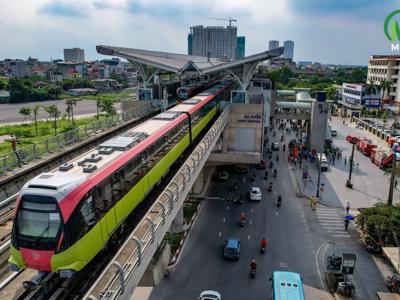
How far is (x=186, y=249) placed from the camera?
22.9 meters

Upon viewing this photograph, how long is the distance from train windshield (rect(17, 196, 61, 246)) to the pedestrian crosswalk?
67.0 feet

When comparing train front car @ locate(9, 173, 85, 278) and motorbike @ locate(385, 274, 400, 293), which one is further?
motorbike @ locate(385, 274, 400, 293)

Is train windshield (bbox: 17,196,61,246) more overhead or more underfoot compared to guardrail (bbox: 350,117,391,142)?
more overhead

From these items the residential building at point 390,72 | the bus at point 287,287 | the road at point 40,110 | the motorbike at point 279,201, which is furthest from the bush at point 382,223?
the residential building at point 390,72

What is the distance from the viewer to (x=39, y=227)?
1017 centimetres

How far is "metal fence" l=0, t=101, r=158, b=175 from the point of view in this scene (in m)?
17.9

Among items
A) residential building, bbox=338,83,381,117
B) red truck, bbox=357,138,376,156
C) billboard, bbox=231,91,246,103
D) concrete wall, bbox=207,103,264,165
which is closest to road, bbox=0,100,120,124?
billboard, bbox=231,91,246,103

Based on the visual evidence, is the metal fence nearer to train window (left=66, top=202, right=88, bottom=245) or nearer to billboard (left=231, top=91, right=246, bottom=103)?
train window (left=66, top=202, right=88, bottom=245)

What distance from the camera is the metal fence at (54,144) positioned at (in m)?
17.9

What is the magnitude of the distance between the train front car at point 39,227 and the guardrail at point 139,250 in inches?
70.4

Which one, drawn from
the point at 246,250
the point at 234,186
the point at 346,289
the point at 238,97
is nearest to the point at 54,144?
the point at 246,250

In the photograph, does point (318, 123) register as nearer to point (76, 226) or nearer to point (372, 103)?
point (372, 103)

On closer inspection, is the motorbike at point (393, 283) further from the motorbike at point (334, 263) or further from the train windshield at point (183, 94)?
the train windshield at point (183, 94)

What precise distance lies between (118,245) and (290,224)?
16.4 meters
